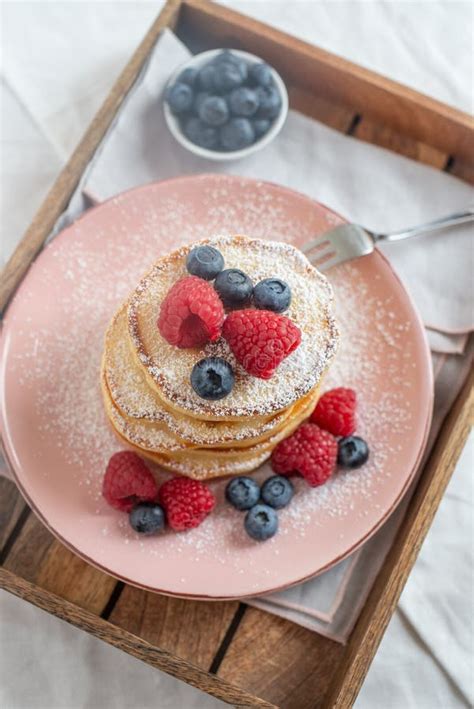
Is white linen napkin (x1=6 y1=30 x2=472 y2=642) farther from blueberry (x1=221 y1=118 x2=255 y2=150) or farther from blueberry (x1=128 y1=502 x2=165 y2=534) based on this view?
blueberry (x1=128 y1=502 x2=165 y2=534)

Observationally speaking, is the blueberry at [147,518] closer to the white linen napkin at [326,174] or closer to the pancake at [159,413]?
the pancake at [159,413]

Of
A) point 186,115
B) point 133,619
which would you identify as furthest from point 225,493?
point 186,115

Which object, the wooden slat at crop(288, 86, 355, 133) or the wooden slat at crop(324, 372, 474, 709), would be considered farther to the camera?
the wooden slat at crop(288, 86, 355, 133)

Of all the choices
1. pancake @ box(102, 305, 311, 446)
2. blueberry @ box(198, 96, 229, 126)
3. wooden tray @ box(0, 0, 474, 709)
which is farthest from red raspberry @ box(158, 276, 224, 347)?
blueberry @ box(198, 96, 229, 126)

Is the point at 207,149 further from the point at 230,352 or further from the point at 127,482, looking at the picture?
the point at 127,482

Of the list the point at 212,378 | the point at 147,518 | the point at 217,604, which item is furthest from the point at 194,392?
the point at 217,604

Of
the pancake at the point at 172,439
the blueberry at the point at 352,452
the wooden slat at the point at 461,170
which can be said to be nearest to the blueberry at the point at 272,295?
the pancake at the point at 172,439

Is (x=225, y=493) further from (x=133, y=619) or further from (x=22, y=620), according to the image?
(x=22, y=620)

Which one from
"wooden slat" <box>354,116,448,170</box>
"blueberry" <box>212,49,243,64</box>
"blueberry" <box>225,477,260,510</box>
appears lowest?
"blueberry" <box>225,477,260,510</box>
